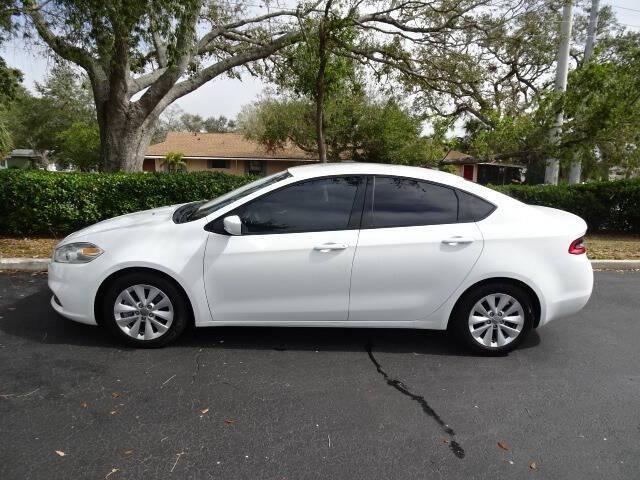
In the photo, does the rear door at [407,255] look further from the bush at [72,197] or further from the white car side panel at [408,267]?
the bush at [72,197]

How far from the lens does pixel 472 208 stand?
13.1 feet

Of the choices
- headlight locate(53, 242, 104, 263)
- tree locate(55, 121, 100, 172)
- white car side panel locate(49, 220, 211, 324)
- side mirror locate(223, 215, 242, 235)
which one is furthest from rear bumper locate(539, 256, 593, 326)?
tree locate(55, 121, 100, 172)

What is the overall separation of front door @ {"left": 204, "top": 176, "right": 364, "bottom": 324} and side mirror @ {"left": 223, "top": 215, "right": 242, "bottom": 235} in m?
0.09

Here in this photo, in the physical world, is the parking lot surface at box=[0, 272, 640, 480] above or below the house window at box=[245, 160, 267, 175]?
below

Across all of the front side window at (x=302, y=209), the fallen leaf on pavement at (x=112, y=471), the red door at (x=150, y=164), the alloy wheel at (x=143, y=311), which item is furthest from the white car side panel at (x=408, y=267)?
the red door at (x=150, y=164)

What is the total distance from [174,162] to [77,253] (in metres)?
29.2

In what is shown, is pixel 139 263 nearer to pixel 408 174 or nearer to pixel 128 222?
pixel 128 222

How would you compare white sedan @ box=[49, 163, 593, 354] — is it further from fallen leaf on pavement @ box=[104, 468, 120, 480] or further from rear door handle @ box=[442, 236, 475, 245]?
Answer: fallen leaf on pavement @ box=[104, 468, 120, 480]

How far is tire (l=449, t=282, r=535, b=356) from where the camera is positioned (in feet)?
12.9

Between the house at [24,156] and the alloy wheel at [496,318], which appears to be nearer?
the alloy wheel at [496,318]

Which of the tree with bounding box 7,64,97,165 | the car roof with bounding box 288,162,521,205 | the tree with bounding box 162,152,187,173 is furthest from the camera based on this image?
the tree with bounding box 7,64,97,165

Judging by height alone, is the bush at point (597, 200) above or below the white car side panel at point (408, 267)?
above

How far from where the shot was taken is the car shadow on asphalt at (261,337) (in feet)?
13.4

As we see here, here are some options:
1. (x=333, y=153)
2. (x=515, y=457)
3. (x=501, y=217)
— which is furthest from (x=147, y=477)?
(x=333, y=153)
